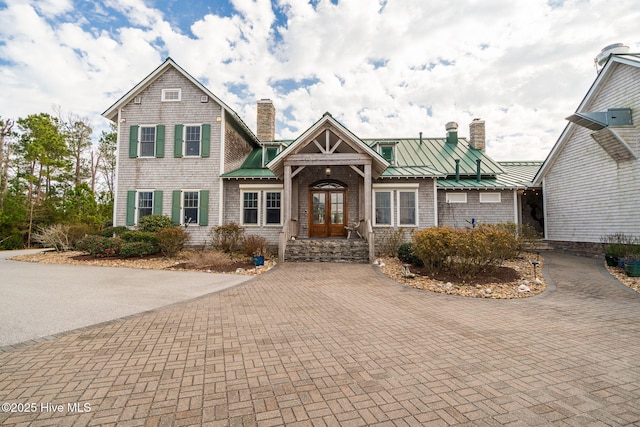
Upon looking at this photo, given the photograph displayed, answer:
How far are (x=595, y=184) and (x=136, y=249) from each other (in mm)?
18043

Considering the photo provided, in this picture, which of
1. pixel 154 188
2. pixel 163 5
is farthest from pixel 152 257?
pixel 163 5

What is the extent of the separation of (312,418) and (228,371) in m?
1.16

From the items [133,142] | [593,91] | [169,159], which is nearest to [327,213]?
[169,159]

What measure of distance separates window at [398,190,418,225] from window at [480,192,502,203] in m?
3.37

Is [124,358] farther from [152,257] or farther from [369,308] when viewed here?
[152,257]

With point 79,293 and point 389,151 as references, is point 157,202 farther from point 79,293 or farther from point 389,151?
point 389,151

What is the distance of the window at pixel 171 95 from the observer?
14172mm

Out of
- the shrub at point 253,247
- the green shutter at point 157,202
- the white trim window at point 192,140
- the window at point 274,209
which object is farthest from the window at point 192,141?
the shrub at point 253,247

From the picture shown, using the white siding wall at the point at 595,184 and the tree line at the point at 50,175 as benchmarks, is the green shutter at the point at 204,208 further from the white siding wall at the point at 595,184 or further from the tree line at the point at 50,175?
the white siding wall at the point at 595,184

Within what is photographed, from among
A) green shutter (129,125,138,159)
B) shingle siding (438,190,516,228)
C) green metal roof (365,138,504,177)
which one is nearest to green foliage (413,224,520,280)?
shingle siding (438,190,516,228)

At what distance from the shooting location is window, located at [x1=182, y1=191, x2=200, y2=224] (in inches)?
549

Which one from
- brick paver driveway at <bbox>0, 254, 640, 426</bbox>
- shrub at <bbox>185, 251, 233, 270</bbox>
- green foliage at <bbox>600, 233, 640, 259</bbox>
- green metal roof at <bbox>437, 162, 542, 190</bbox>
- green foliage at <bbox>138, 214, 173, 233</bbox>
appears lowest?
brick paver driveway at <bbox>0, 254, 640, 426</bbox>

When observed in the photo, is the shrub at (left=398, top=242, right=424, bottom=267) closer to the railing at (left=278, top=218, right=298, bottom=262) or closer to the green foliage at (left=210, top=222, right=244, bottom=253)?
the railing at (left=278, top=218, right=298, bottom=262)

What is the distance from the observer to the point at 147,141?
560 inches
